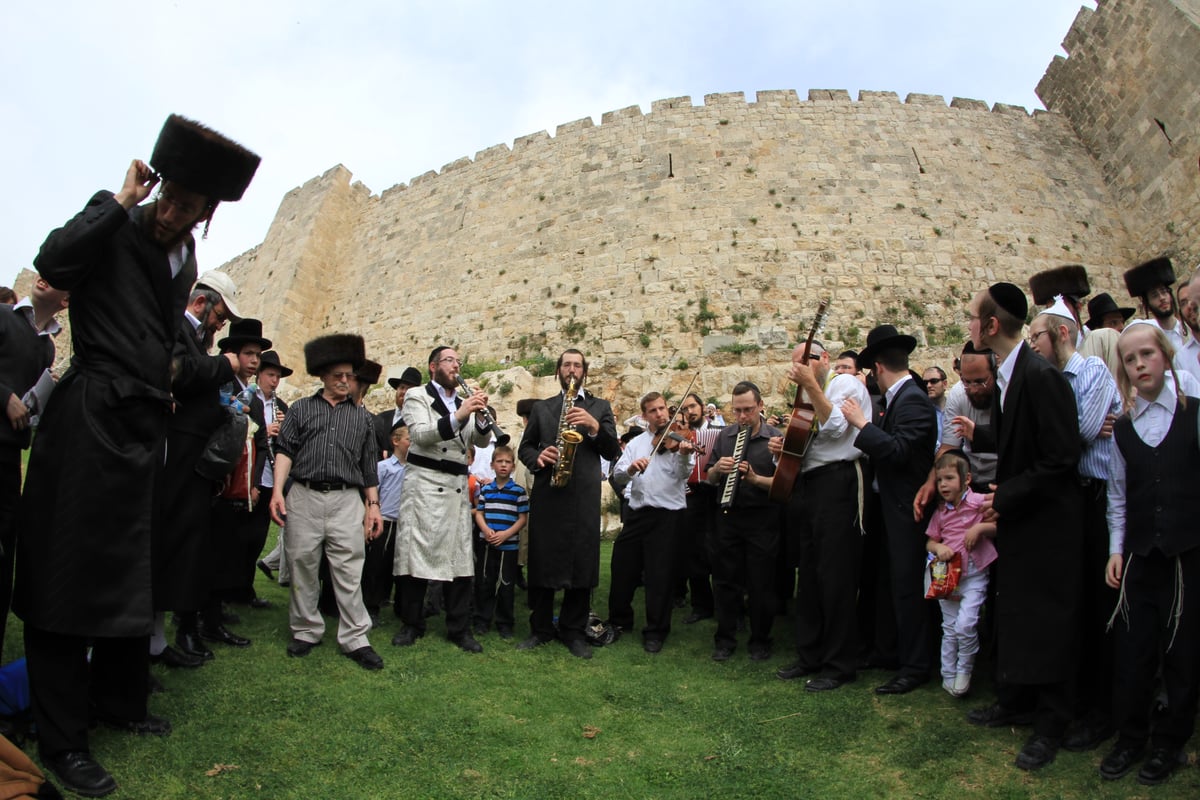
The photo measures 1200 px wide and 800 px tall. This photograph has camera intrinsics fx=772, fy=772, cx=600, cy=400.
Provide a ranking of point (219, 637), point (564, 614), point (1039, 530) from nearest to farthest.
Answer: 1. point (1039, 530)
2. point (219, 637)
3. point (564, 614)

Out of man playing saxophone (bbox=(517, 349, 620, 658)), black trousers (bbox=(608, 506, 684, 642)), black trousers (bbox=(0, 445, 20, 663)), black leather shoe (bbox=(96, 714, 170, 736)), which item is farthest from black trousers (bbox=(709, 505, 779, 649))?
black trousers (bbox=(0, 445, 20, 663))

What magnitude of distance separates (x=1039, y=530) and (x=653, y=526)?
116 inches

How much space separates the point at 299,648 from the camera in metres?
5.11

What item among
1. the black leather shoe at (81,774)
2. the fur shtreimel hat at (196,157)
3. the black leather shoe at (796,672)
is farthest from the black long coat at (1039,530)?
the black leather shoe at (81,774)

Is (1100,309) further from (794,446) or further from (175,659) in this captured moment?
(175,659)

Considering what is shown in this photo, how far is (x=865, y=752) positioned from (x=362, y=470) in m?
3.66

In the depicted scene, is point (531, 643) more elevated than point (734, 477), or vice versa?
point (734, 477)

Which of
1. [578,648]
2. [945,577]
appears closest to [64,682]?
[578,648]

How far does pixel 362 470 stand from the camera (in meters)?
5.50

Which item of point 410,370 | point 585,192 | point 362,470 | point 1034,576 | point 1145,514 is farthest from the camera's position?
point 585,192

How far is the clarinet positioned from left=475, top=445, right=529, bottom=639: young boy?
5.64 feet

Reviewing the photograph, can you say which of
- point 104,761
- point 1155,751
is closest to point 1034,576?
point 1155,751

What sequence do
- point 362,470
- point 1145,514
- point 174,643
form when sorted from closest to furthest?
point 1145,514, point 174,643, point 362,470

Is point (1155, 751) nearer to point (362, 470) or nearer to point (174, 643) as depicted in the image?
point (362, 470)
